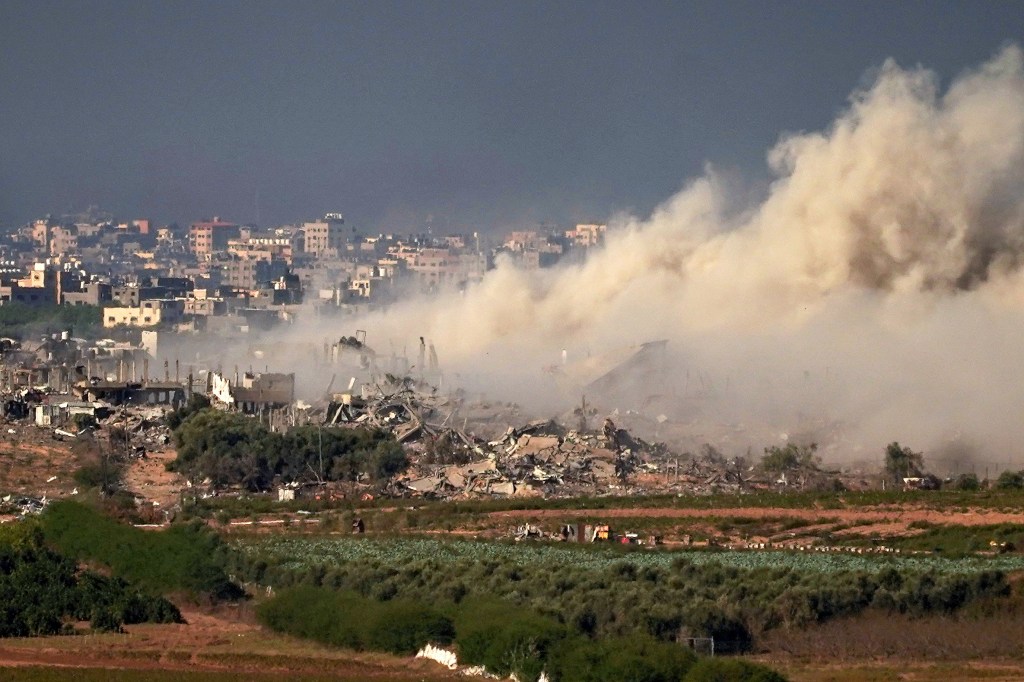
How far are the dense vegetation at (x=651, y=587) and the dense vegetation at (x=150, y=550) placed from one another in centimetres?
69

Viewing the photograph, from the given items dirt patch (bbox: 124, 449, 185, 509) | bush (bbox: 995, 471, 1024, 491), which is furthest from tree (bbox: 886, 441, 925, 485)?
dirt patch (bbox: 124, 449, 185, 509)

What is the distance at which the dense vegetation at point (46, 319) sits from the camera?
97.8m

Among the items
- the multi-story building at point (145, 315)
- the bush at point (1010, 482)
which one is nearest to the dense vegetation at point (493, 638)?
the bush at point (1010, 482)

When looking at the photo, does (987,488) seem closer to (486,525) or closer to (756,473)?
(756,473)

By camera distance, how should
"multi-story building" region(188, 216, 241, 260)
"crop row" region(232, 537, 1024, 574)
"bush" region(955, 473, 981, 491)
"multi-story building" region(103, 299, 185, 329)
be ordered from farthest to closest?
1. "multi-story building" region(188, 216, 241, 260)
2. "multi-story building" region(103, 299, 185, 329)
3. "bush" region(955, 473, 981, 491)
4. "crop row" region(232, 537, 1024, 574)

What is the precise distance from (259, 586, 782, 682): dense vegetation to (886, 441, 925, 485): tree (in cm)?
1736

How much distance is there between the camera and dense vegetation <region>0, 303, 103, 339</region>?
9781 centimetres

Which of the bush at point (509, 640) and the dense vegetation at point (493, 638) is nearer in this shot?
the dense vegetation at point (493, 638)

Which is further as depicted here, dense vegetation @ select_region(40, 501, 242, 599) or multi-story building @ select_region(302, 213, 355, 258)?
multi-story building @ select_region(302, 213, 355, 258)

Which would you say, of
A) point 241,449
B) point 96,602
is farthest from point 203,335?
point 96,602

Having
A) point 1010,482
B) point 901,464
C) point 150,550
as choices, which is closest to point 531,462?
point 901,464

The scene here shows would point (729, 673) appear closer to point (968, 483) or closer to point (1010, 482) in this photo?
point (1010, 482)

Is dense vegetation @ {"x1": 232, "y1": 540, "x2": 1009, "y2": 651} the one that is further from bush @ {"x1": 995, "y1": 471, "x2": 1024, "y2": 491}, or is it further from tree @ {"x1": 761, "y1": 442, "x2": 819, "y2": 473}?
tree @ {"x1": 761, "y1": 442, "x2": 819, "y2": 473}

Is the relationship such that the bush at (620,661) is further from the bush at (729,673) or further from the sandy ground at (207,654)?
the sandy ground at (207,654)
